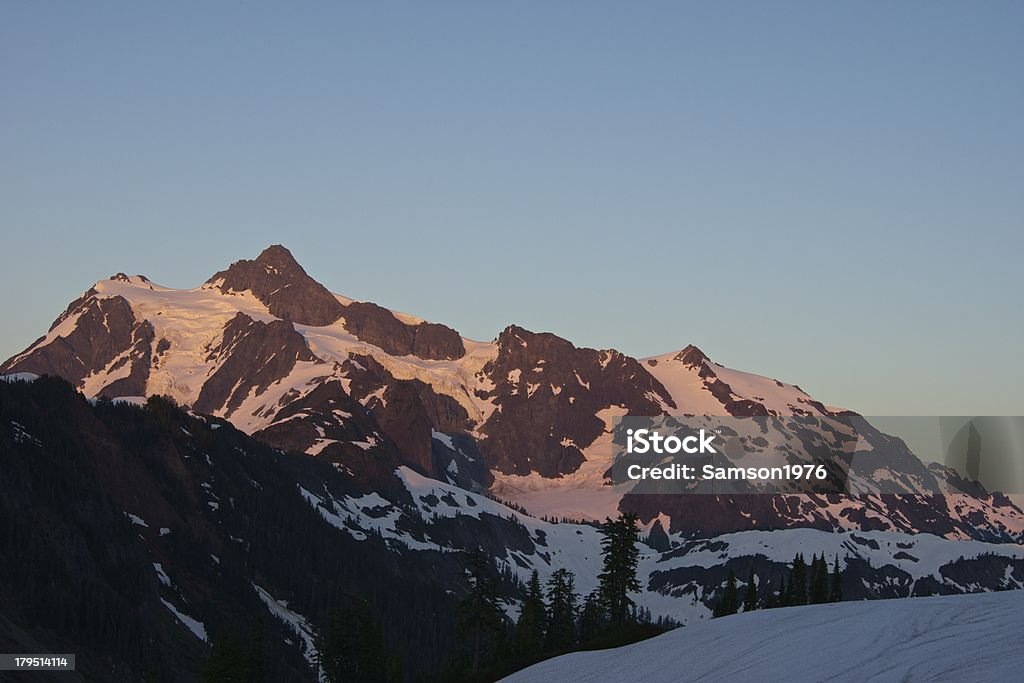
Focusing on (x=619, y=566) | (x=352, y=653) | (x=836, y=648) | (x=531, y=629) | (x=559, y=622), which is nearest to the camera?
(x=836, y=648)

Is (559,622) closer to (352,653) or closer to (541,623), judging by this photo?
(541,623)

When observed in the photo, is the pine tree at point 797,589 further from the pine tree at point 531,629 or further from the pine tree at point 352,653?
the pine tree at point 352,653

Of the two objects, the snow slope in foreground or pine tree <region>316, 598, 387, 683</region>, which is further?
pine tree <region>316, 598, 387, 683</region>

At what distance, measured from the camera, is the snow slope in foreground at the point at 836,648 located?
3046 inches

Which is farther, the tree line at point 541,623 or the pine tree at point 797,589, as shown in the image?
the pine tree at point 797,589

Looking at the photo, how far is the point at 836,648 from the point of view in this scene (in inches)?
3492

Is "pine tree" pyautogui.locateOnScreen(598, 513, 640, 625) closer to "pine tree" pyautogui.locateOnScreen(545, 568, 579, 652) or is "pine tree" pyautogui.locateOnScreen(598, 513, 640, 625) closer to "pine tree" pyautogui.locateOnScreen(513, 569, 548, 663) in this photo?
"pine tree" pyautogui.locateOnScreen(545, 568, 579, 652)

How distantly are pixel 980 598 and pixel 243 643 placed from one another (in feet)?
224

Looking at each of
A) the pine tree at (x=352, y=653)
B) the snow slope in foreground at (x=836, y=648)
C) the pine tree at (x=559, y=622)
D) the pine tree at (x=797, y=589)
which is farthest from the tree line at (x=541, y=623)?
the pine tree at (x=797, y=589)

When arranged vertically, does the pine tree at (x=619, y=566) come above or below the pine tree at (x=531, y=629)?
above

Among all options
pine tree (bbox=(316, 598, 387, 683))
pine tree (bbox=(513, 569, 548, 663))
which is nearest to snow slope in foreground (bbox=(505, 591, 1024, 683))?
pine tree (bbox=(513, 569, 548, 663))

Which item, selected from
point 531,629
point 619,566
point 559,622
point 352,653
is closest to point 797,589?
Result: point 559,622

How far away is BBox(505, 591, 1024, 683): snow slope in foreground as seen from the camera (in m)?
77.4

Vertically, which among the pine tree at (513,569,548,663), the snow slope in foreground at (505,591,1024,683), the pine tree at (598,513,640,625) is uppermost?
the pine tree at (598,513,640,625)
